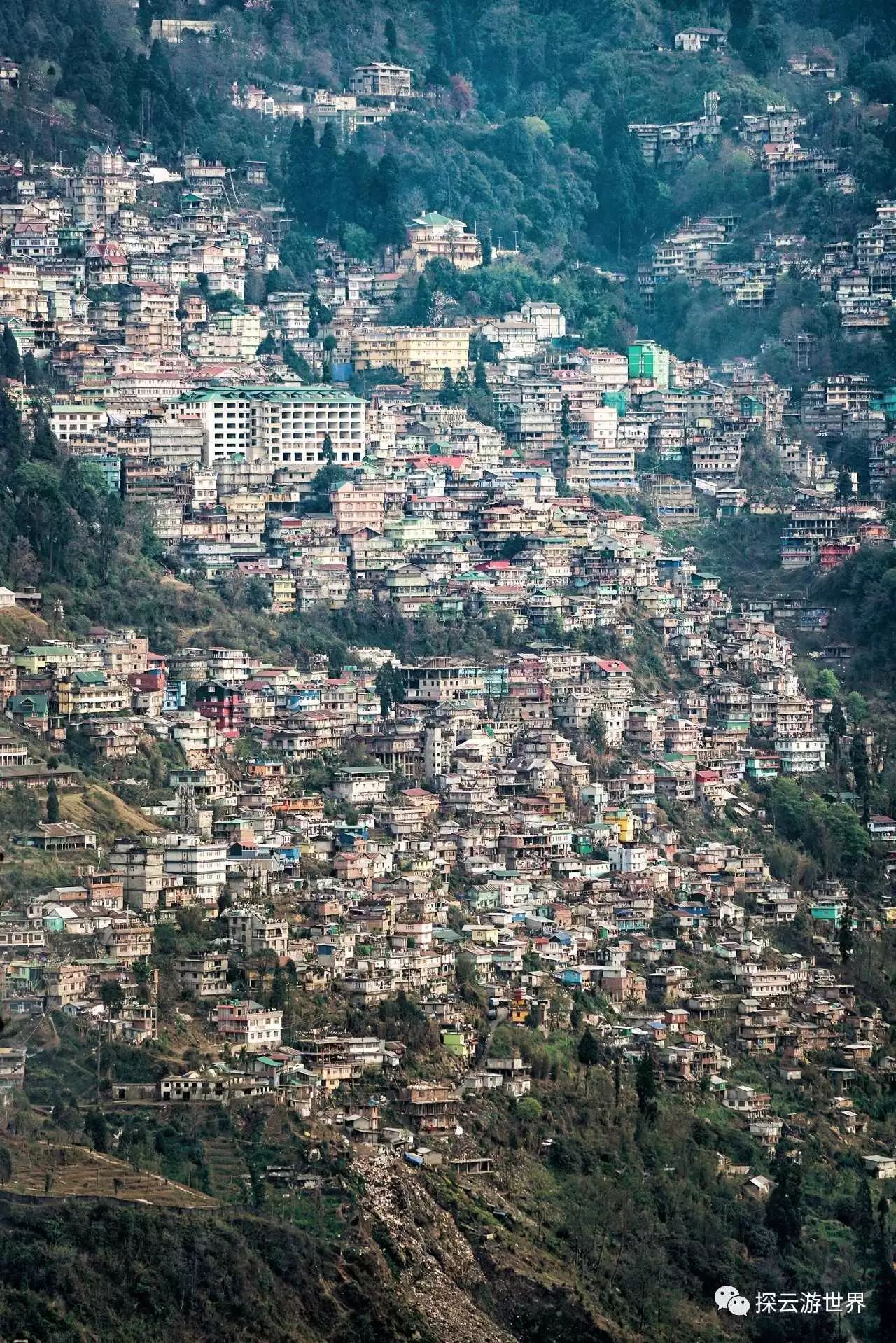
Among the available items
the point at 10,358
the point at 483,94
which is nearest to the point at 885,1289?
the point at 10,358

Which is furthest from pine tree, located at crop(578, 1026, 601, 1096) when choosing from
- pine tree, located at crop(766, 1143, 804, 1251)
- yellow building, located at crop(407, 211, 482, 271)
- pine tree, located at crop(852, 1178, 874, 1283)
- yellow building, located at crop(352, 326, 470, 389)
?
yellow building, located at crop(407, 211, 482, 271)

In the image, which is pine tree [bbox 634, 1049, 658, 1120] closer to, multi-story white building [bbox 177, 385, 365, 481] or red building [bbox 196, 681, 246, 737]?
red building [bbox 196, 681, 246, 737]

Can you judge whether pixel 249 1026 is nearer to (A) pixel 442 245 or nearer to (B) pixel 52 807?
(B) pixel 52 807

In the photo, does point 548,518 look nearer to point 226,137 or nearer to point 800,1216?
point 226,137

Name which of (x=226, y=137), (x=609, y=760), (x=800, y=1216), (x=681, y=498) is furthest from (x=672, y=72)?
(x=800, y=1216)

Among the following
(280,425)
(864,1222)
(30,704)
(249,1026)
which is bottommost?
(864,1222)

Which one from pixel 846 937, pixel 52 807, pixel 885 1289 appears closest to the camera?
pixel 885 1289

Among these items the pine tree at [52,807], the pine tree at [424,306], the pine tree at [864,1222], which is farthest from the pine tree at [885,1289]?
the pine tree at [424,306]

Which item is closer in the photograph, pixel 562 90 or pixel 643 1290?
pixel 643 1290

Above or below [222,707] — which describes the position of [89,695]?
above
